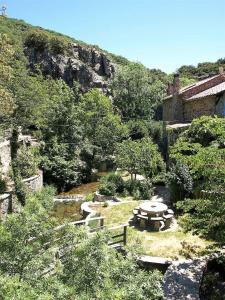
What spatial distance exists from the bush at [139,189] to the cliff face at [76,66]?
3682cm

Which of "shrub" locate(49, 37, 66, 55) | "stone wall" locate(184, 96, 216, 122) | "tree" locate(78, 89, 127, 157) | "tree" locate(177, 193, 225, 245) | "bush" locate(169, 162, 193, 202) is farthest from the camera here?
"shrub" locate(49, 37, 66, 55)

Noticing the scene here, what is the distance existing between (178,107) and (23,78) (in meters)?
14.7

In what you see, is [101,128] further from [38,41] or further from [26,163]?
[38,41]

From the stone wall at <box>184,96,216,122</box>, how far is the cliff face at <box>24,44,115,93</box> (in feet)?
95.3

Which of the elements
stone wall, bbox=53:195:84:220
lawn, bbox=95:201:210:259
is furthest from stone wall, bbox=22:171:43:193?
lawn, bbox=95:201:210:259

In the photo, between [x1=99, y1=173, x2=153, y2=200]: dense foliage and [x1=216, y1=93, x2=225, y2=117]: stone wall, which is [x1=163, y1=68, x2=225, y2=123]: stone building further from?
[x1=99, y1=173, x2=153, y2=200]: dense foliage

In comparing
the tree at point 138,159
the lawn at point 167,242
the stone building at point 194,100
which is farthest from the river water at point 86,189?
the lawn at point 167,242

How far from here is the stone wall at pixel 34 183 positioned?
23.6m

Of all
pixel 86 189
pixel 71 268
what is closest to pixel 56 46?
pixel 86 189

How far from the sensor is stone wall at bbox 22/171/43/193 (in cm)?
2364

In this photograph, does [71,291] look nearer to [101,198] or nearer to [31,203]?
[31,203]

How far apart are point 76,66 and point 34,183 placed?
37.1 meters

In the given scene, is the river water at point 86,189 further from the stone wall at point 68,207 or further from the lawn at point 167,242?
the lawn at point 167,242

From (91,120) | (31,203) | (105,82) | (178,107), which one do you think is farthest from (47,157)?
(105,82)
